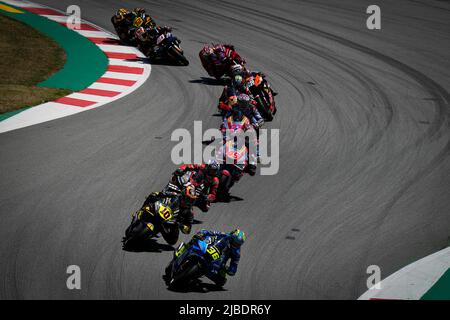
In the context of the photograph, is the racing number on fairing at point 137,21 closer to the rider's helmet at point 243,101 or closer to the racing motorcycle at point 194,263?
the rider's helmet at point 243,101

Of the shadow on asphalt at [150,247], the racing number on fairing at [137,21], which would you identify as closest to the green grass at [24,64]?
the racing number on fairing at [137,21]

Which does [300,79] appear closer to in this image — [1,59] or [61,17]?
[1,59]

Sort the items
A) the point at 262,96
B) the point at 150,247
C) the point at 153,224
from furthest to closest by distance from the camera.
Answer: the point at 262,96 < the point at 150,247 < the point at 153,224

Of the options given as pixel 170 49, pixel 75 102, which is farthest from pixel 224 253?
pixel 170 49

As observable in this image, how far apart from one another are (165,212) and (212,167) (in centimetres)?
165

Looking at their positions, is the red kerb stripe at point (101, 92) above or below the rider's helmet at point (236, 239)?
above

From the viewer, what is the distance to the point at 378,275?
35.4 feet

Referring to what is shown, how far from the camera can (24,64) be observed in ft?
70.6

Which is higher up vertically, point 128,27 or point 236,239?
point 128,27

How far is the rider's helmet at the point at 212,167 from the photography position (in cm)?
1248

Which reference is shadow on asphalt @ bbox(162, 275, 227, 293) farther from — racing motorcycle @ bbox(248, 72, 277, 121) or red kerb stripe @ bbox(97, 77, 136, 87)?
red kerb stripe @ bbox(97, 77, 136, 87)

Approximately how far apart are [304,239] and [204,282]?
208 cm

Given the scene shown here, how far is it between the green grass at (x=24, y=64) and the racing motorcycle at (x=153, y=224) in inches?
294

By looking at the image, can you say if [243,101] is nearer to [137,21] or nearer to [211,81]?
[211,81]
